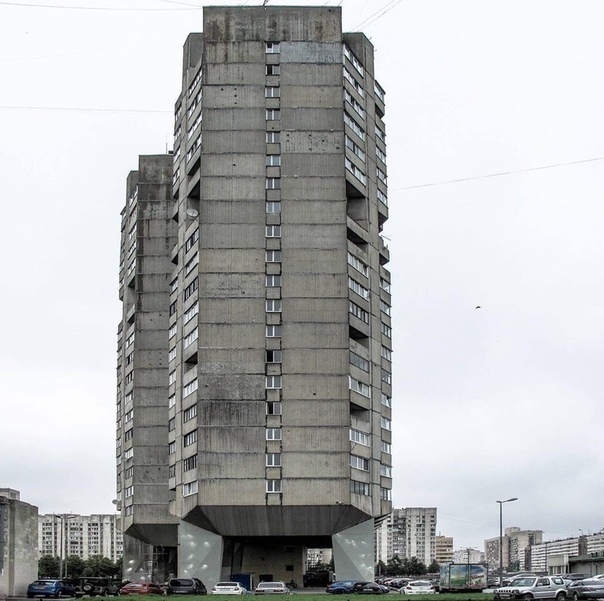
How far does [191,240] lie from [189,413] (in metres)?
16.1

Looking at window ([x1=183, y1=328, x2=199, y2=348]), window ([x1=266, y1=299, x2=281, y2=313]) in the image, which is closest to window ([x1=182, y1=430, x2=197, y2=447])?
window ([x1=183, y1=328, x2=199, y2=348])

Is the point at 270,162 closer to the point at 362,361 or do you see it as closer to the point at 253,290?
the point at 253,290

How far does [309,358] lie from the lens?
90.8 meters

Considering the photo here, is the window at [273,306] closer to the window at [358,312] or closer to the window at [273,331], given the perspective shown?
the window at [273,331]

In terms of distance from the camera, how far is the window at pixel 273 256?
92500 millimetres

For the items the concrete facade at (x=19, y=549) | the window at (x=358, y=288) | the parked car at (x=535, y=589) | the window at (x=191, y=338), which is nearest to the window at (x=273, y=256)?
the window at (x=358, y=288)

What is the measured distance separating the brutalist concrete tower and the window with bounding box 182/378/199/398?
1.35ft

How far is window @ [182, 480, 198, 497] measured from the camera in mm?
89688

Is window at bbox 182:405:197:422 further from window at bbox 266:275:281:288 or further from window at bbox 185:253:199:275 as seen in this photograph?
window at bbox 185:253:199:275

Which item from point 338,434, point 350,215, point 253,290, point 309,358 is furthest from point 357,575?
point 350,215

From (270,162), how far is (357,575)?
38.0 m

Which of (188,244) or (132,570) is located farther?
(132,570)

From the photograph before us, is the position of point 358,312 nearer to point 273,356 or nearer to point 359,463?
point 273,356

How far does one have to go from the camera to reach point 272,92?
9606cm
